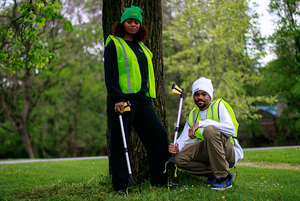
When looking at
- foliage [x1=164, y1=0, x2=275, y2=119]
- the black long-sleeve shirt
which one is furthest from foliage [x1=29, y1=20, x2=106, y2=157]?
the black long-sleeve shirt

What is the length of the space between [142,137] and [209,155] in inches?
34.7

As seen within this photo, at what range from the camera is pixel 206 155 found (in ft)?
12.2

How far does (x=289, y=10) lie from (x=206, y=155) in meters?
21.4

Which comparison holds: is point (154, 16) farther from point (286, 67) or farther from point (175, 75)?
point (286, 67)

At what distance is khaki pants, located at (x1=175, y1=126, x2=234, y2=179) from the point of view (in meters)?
3.46

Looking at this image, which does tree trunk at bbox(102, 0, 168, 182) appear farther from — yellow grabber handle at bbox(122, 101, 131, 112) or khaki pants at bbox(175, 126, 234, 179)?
yellow grabber handle at bbox(122, 101, 131, 112)

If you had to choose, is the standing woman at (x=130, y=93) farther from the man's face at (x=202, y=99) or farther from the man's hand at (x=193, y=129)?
the man's face at (x=202, y=99)

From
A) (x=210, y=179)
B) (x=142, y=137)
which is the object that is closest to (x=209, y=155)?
(x=210, y=179)

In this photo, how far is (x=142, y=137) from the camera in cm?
366

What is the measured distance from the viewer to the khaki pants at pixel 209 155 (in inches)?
136

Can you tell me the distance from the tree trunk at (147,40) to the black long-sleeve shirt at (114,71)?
0.88 m

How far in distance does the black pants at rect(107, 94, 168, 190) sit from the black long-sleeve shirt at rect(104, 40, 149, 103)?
13 centimetres

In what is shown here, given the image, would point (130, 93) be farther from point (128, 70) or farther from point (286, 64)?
point (286, 64)

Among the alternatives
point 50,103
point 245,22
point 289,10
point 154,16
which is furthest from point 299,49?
point 154,16
